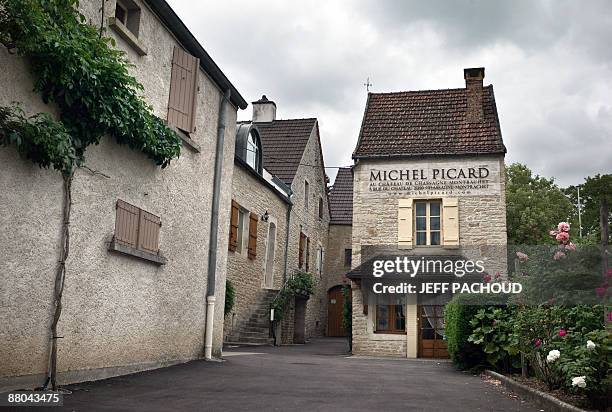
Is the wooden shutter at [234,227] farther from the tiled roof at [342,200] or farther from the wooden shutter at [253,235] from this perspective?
the tiled roof at [342,200]

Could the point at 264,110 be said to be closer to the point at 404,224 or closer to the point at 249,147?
the point at 249,147

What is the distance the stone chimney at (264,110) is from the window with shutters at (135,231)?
1888 cm

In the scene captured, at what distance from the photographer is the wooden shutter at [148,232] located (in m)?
8.66

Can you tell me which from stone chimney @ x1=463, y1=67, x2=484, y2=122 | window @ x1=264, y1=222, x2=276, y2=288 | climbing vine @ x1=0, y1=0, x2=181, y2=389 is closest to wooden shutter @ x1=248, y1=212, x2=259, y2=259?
window @ x1=264, y1=222, x2=276, y2=288

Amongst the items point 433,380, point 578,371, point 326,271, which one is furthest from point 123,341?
point 326,271

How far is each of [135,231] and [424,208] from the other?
11312mm

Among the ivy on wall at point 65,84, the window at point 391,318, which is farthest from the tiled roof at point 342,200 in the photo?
the ivy on wall at point 65,84

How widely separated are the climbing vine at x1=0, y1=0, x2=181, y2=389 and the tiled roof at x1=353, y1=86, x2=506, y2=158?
1203cm

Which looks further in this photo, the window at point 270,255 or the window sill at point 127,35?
the window at point 270,255

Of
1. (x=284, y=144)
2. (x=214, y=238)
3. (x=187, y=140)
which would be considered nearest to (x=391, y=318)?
(x=214, y=238)

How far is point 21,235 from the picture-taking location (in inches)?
242

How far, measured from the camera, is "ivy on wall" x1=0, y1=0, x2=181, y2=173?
5.91 meters

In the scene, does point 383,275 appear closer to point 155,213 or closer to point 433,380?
point 433,380

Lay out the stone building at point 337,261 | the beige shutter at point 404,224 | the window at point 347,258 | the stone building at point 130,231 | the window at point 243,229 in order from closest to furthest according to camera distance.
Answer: the stone building at point 130,231
the beige shutter at point 404,224
the window at point 243,229
the stone building at point 337,261
the window at point 347,258
